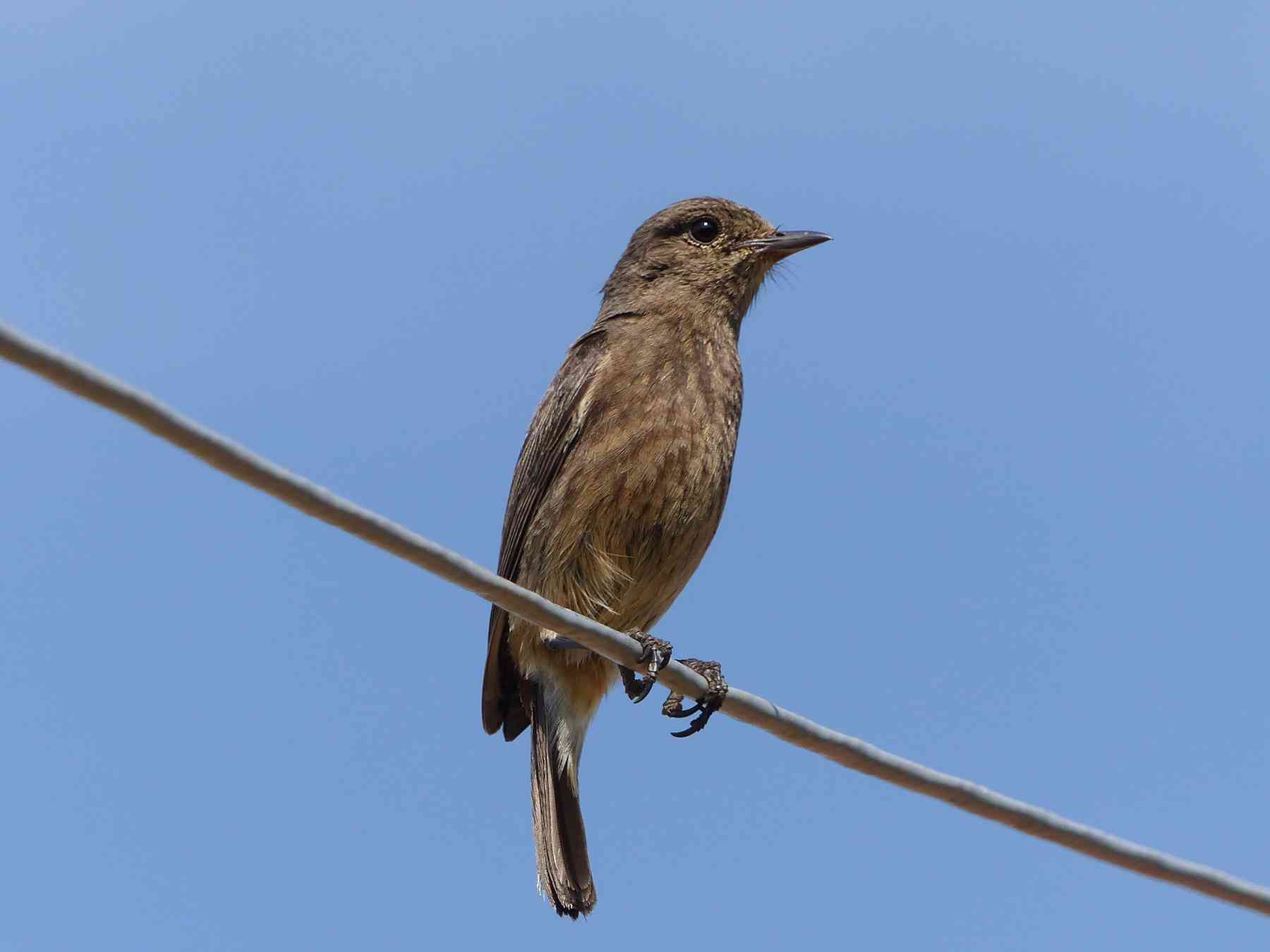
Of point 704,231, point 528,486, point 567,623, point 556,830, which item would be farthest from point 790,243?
point 567,623

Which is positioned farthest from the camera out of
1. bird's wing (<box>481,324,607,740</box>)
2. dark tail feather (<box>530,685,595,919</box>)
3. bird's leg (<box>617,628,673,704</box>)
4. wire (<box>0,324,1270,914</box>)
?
bird's wing (<box>481,324,607,740</box>)

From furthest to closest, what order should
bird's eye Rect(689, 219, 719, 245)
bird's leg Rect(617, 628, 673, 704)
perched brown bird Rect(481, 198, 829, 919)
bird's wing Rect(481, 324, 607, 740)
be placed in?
bird's eye Rect(689, 219, 719, 245), bird's wing Rect(481, 324, 607, 740), perched brown bird Rect(481, 198, 829, 919), bird's leg Rect(617, 628, 673, 704)

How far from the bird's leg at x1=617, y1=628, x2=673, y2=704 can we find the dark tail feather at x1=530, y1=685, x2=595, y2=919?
650 millimetres

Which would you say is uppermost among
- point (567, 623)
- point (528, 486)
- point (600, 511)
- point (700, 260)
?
point (700, 260)

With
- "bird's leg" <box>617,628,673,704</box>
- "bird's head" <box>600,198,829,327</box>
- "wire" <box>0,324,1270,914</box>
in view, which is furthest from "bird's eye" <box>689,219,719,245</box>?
"wire" <box>0,324,1270,914</box>

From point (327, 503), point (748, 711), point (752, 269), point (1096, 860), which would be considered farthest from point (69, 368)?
point (752, 269)

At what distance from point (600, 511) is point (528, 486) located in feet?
2.25

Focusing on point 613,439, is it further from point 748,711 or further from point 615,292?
point 748,711

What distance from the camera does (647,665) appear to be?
466 cm

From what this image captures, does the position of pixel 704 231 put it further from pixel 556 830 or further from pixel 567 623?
pixel 567 623

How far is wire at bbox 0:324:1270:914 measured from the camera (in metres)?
2.55

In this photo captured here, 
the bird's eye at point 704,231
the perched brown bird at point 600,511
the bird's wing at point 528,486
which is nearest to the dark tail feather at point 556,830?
the perched brown bird at point 600,511

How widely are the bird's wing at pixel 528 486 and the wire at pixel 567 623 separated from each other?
215 centimetres

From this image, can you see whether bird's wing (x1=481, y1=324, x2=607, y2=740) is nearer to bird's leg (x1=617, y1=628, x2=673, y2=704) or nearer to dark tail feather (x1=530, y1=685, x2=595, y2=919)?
dark tail feather (x1=530, y1=685, x2=595, y2=919)
